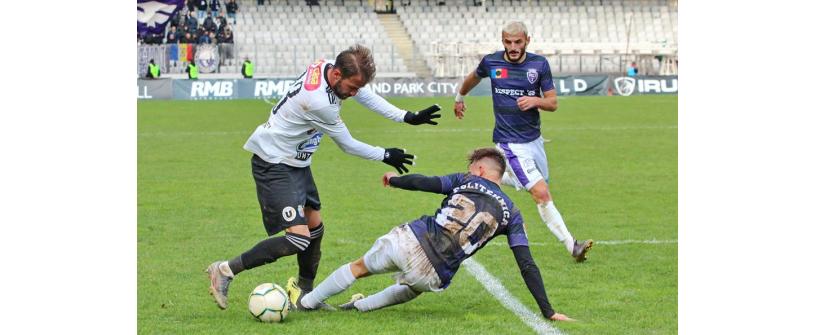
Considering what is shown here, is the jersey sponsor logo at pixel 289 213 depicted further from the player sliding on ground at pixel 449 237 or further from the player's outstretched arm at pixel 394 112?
the player's outstretched arm at pixel 394 112

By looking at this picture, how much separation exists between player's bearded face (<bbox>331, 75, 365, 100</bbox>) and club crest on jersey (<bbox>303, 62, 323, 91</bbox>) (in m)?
0.13

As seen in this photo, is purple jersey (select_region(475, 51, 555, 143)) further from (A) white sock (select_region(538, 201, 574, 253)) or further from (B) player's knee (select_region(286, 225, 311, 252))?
(B) player's knee (select_region(286, 225, 311, 252))

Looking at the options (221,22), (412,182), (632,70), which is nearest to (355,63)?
(412,182)

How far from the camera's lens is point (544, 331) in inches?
291

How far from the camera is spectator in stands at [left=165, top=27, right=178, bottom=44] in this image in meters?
48.1

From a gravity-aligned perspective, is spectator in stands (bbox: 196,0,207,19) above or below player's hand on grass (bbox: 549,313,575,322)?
above

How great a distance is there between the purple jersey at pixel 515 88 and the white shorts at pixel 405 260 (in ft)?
10.9

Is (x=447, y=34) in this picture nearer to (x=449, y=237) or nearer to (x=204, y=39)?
(x=204, y=39)

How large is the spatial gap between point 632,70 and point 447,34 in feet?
36.9

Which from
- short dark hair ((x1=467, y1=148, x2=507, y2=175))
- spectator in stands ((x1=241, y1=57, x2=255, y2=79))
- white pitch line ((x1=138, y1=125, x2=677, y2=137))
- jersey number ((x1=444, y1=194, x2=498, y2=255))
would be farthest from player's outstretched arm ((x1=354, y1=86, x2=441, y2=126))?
spectator in stands ((x1=241, y1=57, x2=255, y2=79))

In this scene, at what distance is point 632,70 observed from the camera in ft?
154

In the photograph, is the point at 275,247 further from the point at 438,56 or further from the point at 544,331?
the point at 438,56

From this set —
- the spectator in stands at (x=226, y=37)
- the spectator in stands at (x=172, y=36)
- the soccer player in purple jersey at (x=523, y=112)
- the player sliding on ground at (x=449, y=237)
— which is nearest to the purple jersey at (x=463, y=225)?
the player sliding on ground at (x=449, y=237)
